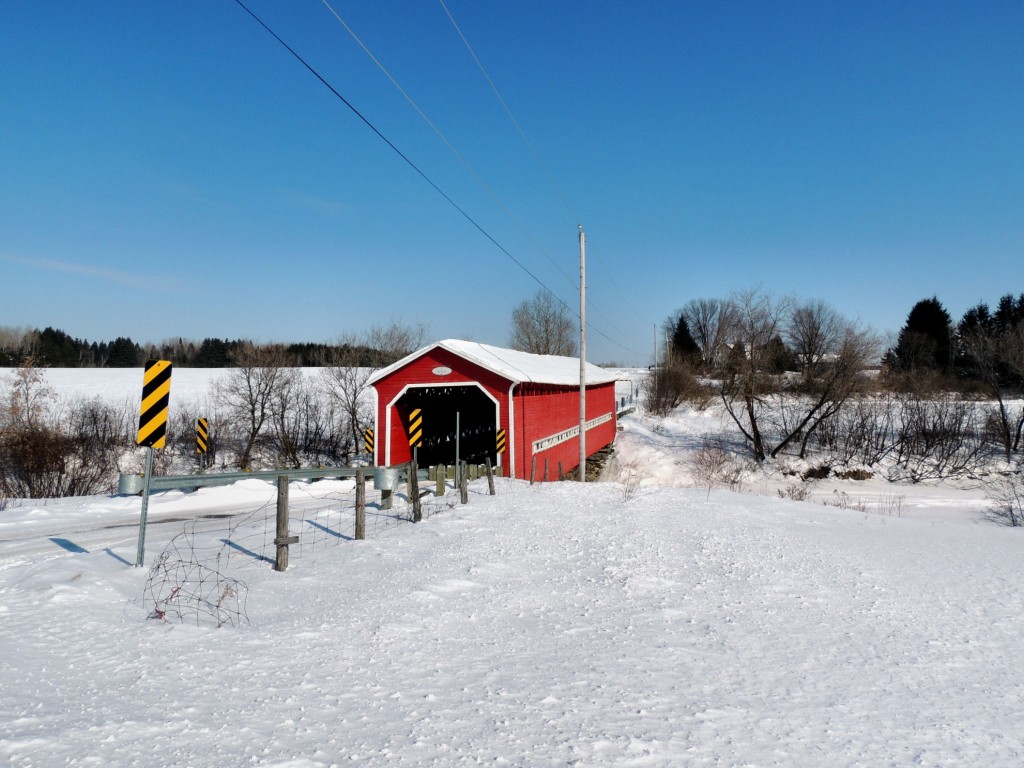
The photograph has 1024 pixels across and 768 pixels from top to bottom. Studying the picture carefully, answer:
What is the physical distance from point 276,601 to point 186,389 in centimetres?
4155

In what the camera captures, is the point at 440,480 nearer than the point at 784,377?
Yes

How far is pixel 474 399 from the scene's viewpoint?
23.5 m

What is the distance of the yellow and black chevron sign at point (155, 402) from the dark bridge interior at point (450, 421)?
12918 mm

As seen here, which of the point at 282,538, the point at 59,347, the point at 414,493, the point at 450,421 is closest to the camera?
the point at 282,538

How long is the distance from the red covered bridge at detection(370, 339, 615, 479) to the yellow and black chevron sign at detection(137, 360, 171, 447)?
832 cm

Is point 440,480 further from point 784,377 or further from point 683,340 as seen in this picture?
point 683,340

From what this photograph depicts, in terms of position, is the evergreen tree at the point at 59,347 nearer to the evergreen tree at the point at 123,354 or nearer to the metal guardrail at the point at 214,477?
the evergreen tree at the point at 123,354

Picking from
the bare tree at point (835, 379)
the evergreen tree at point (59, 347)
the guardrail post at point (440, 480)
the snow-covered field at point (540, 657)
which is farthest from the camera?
the evergreen tree at point (59, 347)

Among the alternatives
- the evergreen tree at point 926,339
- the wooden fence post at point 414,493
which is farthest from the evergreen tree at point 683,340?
the wooden fence post at point 414,493

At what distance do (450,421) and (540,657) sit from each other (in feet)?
63.7

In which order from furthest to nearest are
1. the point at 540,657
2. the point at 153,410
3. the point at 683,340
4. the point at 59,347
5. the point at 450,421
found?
1. the point at 683,340
2. the point at 59,347
3. the point at 450,421
4. the point at 153,410
5. the point at 540,657

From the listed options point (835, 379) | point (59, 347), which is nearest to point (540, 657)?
point (835, 379)

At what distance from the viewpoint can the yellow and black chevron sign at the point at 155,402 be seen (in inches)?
233

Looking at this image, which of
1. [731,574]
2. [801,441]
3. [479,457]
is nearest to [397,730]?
[731,574]
